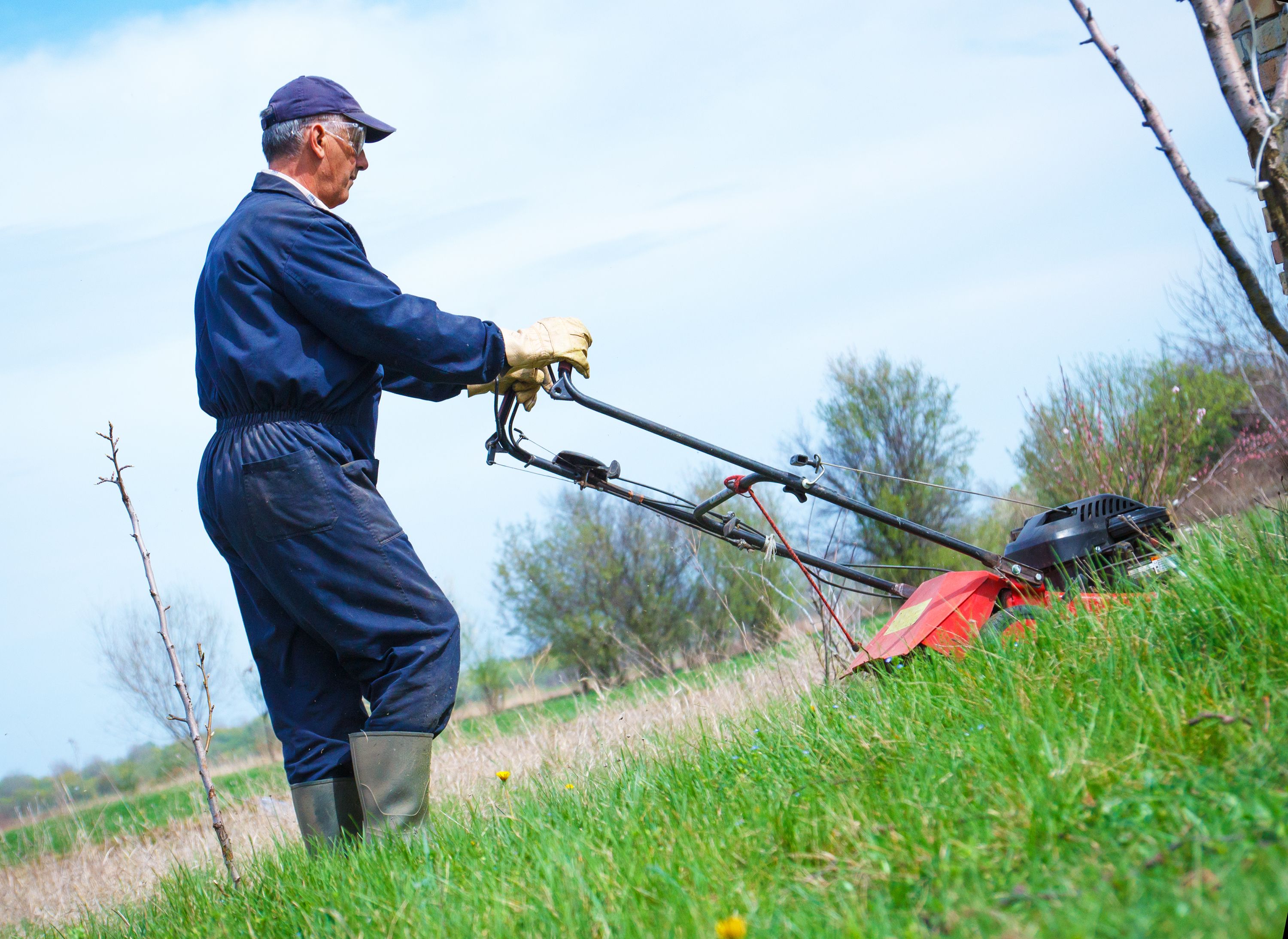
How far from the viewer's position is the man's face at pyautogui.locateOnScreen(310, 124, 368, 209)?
10.4ft

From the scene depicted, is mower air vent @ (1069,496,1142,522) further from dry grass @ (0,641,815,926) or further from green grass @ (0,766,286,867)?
green grass @ (0,766,286,867)

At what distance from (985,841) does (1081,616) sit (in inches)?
44.5

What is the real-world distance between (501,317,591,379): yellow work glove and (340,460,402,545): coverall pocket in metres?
0.54

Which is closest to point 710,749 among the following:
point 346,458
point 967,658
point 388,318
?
point 967,658

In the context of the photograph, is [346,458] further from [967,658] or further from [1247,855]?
[1247,855]

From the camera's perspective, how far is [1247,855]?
144 centimetres

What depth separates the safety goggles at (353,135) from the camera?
318 centimetres

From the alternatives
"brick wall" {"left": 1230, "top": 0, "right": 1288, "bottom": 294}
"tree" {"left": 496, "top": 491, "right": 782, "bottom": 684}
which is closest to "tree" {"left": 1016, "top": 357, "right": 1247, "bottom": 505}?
"brick wall" {"left": 1230, "top": 0, "right": 1288, "bottom": 294}

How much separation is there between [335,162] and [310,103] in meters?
0.18

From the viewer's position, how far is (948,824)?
1816mm

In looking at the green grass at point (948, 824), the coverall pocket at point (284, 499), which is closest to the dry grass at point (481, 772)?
the green grass at point (948, 824)

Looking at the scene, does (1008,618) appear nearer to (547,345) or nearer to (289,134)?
(547,345)

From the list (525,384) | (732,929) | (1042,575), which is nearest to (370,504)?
(525,384)

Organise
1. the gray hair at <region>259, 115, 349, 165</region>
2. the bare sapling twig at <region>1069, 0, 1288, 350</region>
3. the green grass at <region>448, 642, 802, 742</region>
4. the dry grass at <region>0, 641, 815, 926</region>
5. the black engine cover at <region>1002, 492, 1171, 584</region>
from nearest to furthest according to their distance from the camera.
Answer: the bare sapling twig at <region>1069, 0, 1288, 350</region> < the gray hair at <region>259, 115, 349, 165</region> < the black engine cover at <region>1002, 492, 1171, 584</region> < the dry grass at <region>0, 641, 815, 926</region> < the green grass at <region>448, 642, 802, 742</region>
